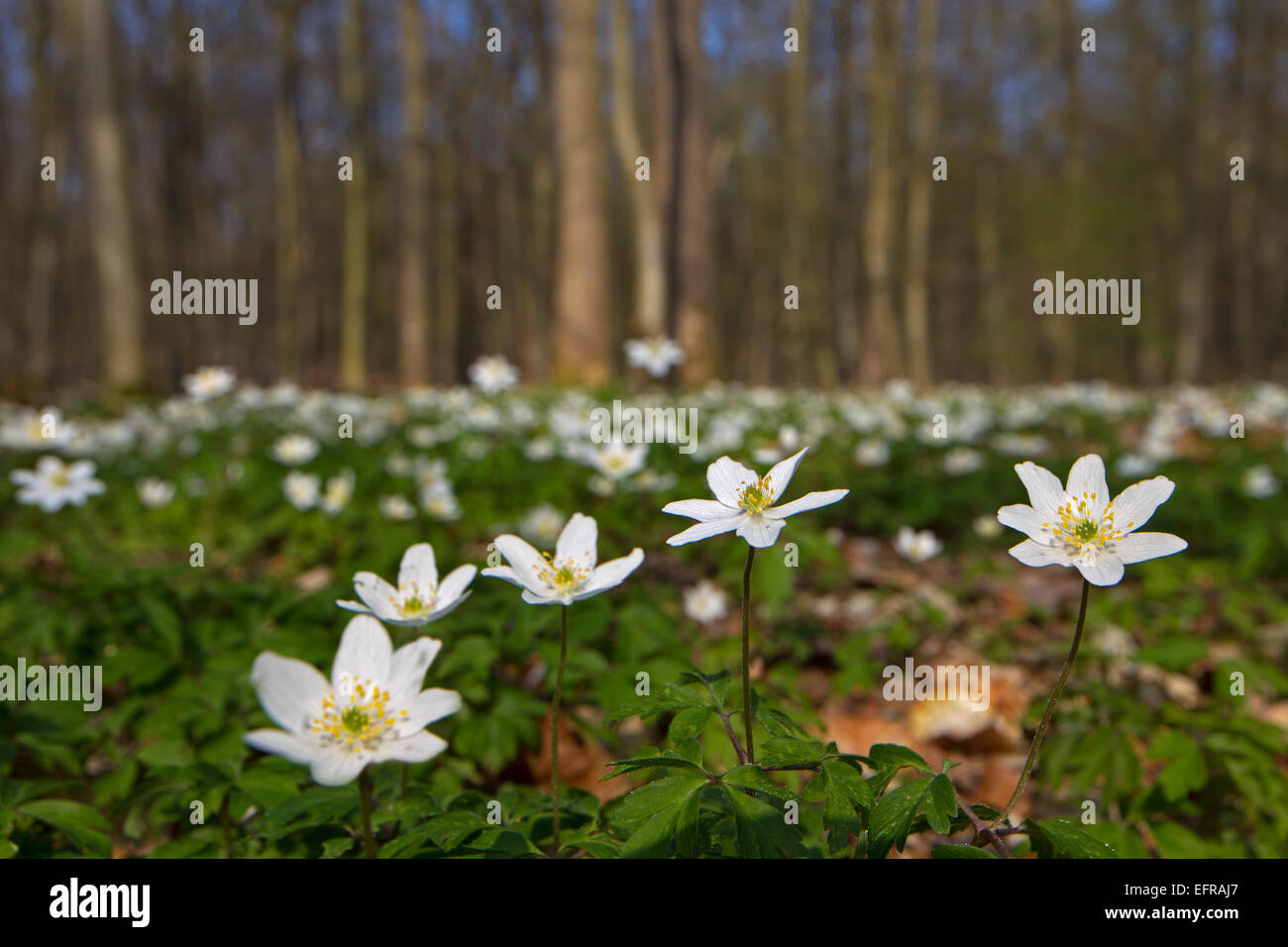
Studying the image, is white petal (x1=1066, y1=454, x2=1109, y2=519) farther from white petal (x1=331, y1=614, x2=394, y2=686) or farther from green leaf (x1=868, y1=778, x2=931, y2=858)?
white petal (x1=331, y1=614, x2=394, y2=686)

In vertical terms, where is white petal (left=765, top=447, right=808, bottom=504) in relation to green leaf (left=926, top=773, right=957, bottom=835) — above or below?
above

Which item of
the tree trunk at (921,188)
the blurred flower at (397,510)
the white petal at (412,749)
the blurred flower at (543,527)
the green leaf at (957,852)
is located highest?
the tree trunk at (921,188)

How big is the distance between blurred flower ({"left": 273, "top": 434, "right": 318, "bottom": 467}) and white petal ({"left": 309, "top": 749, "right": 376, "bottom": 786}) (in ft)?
12.5

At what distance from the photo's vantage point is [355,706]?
1.07m

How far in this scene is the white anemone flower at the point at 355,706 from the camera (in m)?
0.97

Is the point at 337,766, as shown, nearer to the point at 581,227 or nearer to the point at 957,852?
the point at 957,852

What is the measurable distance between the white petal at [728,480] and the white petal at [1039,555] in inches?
13.8

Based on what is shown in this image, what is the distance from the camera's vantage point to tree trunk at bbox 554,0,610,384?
33.6 feet

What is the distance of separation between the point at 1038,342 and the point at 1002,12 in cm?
995

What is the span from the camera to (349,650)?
1.14 m

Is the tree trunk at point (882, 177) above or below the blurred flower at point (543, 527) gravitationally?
above

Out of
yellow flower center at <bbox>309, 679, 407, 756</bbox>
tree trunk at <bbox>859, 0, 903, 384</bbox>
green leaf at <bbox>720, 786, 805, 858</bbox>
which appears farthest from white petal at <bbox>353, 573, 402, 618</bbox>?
tree trunk at <bbox>859, 0, 903, 384</bbox>

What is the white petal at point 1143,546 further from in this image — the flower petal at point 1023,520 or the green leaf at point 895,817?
the green leaf at point 895,817

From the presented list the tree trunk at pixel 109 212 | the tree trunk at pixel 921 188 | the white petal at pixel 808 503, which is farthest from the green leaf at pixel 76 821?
the tree trunk at pixel 921 188
